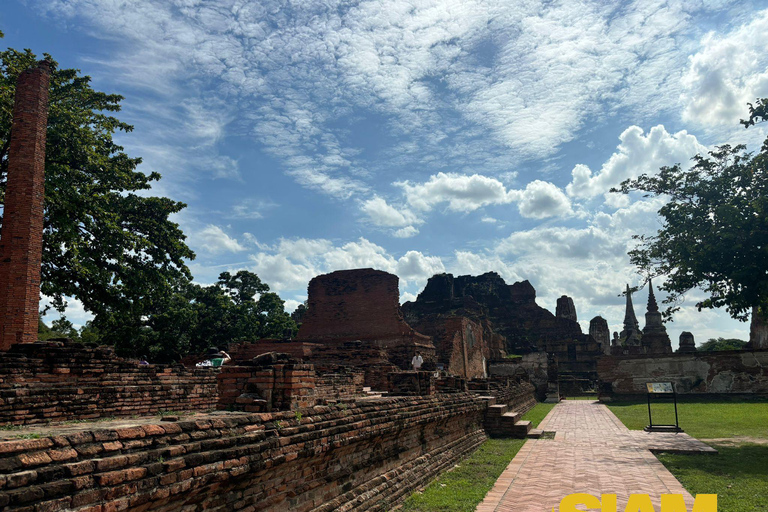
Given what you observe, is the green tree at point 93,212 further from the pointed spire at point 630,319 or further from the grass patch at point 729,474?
the pointed spire at point 630,319

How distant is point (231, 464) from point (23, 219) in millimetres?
10430

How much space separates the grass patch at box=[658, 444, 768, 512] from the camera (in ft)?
20.1

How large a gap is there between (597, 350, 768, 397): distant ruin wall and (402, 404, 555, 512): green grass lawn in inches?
652

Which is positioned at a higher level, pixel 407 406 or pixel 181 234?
pixel 181 234

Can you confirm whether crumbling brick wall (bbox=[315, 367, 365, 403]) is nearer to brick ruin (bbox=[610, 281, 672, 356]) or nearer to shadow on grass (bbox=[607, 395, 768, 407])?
shadow on grass (bbox=[607, 395, 768, 407])

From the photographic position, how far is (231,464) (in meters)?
3.55

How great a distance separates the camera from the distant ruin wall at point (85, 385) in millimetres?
5885

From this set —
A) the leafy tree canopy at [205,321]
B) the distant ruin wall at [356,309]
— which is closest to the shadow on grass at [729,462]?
the distant ruin wall at [356,309]

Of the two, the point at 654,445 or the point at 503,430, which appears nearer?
the point at 654,445

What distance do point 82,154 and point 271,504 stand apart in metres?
12.9

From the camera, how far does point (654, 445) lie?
10195 mm

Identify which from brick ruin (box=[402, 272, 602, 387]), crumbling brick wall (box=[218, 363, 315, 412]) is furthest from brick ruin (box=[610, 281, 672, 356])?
crumbling brick wall (box=[218, 363, 315, 412])

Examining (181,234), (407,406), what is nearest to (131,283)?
(181,234)

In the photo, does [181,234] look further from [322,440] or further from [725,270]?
[725,270]
